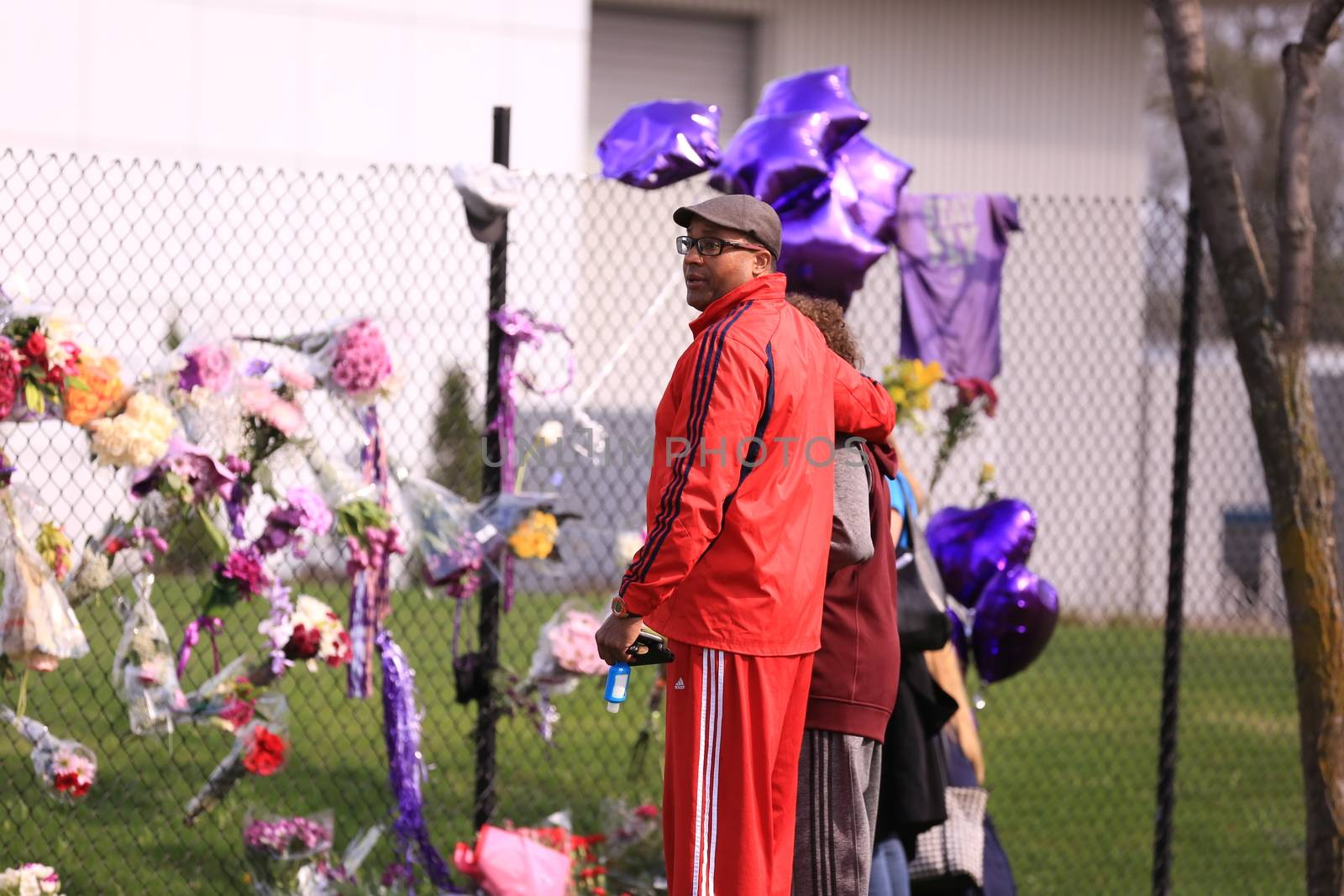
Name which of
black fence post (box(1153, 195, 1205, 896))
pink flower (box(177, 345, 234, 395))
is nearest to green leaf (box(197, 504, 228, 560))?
pink flower (box(177, 345, 234, 395))

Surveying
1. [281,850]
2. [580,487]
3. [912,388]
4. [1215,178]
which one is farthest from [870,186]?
[580,487]

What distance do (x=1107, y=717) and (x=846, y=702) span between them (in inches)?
193

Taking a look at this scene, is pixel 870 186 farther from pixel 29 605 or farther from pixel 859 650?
pixel 29 605

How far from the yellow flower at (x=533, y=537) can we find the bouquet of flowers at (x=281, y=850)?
864 mm

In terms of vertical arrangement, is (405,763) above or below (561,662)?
below

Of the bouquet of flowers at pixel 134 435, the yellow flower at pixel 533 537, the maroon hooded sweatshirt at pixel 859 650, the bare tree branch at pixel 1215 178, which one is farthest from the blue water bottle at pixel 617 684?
the bare tree branch at pixel 1215 178

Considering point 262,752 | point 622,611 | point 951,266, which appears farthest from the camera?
point 951,266

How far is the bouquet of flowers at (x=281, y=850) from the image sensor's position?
4035 mm

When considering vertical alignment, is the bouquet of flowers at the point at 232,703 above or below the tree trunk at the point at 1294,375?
below

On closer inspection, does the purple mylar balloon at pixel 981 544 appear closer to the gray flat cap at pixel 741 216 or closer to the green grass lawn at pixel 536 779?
the green grass lawn at pixel 536 779

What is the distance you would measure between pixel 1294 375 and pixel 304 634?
105 inches

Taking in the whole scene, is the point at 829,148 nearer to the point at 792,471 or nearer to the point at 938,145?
the point at 792,471

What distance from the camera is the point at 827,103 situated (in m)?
4.69

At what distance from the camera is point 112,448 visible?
3.73m
